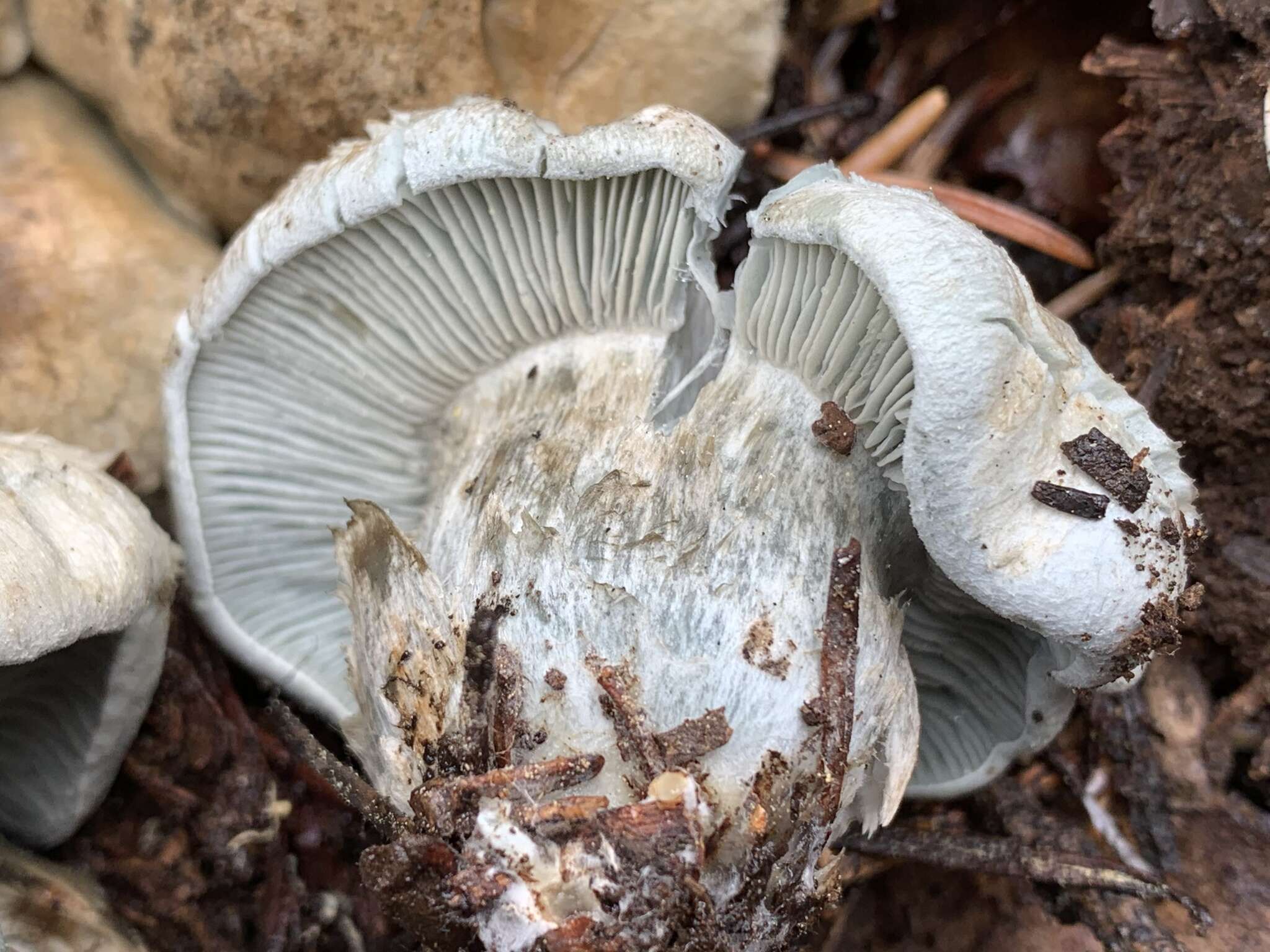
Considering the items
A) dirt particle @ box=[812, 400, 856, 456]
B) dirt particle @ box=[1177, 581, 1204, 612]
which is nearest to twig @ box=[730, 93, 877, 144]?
dirt particle @ box=[812, 400, 856, 456]

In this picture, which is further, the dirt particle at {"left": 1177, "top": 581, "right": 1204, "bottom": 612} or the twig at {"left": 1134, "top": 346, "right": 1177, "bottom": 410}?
the twig at {"left": 1134, "top": 346, "right": 1177, "bottom": 410}

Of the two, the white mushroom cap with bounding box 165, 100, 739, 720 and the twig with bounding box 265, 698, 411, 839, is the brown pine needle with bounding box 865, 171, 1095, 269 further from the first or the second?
the twig with bounding box 265, 698, 411, 839

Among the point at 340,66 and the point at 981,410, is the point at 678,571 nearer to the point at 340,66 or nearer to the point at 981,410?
the point at 981,410

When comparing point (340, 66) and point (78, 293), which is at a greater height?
point (340, 66)

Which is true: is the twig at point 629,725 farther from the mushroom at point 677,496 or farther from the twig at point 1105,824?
the twig at point 1105,824

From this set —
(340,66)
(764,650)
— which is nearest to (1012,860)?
(764,650)

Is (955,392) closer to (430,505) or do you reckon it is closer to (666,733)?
(666,733)

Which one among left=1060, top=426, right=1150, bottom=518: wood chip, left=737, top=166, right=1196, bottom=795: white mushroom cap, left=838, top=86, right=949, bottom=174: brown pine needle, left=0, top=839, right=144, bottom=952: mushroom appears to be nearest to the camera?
left=737, top=166, right=1196, bottom=795: white mushroom cap
